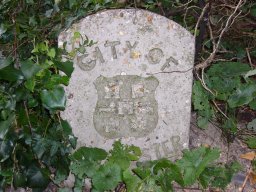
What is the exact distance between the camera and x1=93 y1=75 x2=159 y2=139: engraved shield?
6.73ft

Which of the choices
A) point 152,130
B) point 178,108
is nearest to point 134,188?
point 152,130

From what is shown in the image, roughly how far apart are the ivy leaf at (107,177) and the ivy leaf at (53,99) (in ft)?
1.34

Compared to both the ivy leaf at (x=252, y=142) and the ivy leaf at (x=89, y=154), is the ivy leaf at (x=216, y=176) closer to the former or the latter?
the ivy leaf at (x=252, y=142)

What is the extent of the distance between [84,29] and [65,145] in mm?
541

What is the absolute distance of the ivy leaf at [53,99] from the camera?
1.74 m

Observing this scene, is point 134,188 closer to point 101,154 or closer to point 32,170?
point 101,154

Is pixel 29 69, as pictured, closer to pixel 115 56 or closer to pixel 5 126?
pixel 5 126

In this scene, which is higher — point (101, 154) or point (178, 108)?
point (178, 108)

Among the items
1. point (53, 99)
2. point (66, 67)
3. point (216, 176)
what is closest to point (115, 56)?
point (66, 67)

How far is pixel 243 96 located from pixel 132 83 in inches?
21.6

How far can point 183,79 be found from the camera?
6.82 ft

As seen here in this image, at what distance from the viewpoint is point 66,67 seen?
1828 mm

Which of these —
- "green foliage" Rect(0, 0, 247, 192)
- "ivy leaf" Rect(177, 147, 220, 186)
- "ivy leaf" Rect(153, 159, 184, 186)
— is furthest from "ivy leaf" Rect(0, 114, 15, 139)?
"ivy leaf" Rect(177, 147, 220, 186)

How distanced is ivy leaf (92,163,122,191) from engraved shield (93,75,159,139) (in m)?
0.17
